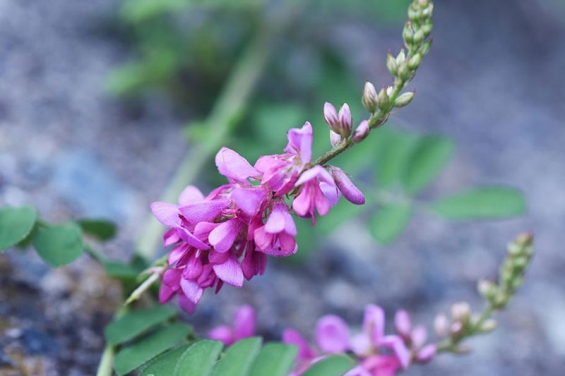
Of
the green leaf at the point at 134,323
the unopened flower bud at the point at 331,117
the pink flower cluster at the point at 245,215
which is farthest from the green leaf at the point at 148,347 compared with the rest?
the unopened flower bud at the point at 331,117

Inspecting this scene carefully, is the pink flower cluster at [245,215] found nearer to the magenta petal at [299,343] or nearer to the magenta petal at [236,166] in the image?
the magenta petal at [236,166]

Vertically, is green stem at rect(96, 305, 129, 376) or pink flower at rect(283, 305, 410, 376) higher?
pink flower at rect(283, 305, 410, 376)

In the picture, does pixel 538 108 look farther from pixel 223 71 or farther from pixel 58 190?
pixel 58 190

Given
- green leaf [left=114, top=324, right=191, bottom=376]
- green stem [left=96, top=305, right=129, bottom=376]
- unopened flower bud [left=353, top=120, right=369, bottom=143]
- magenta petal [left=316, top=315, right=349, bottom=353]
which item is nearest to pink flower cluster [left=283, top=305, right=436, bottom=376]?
magenta petal [left=316, top=315, right=349, bottom=353]

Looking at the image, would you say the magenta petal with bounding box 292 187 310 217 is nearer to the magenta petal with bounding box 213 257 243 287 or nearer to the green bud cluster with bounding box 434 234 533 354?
the magenta petal with bounding box 213 257 243 287

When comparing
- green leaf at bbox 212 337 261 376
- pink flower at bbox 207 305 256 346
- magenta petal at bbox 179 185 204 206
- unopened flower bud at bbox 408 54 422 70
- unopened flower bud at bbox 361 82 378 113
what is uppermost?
unopened flower bud at bbox 408 54 422 70

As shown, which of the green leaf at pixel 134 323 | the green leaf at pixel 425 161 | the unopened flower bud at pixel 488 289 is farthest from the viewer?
the green leaf at pixel 425 161

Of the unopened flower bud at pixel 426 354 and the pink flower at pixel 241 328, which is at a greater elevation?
the pink flower at pixel 241 328
